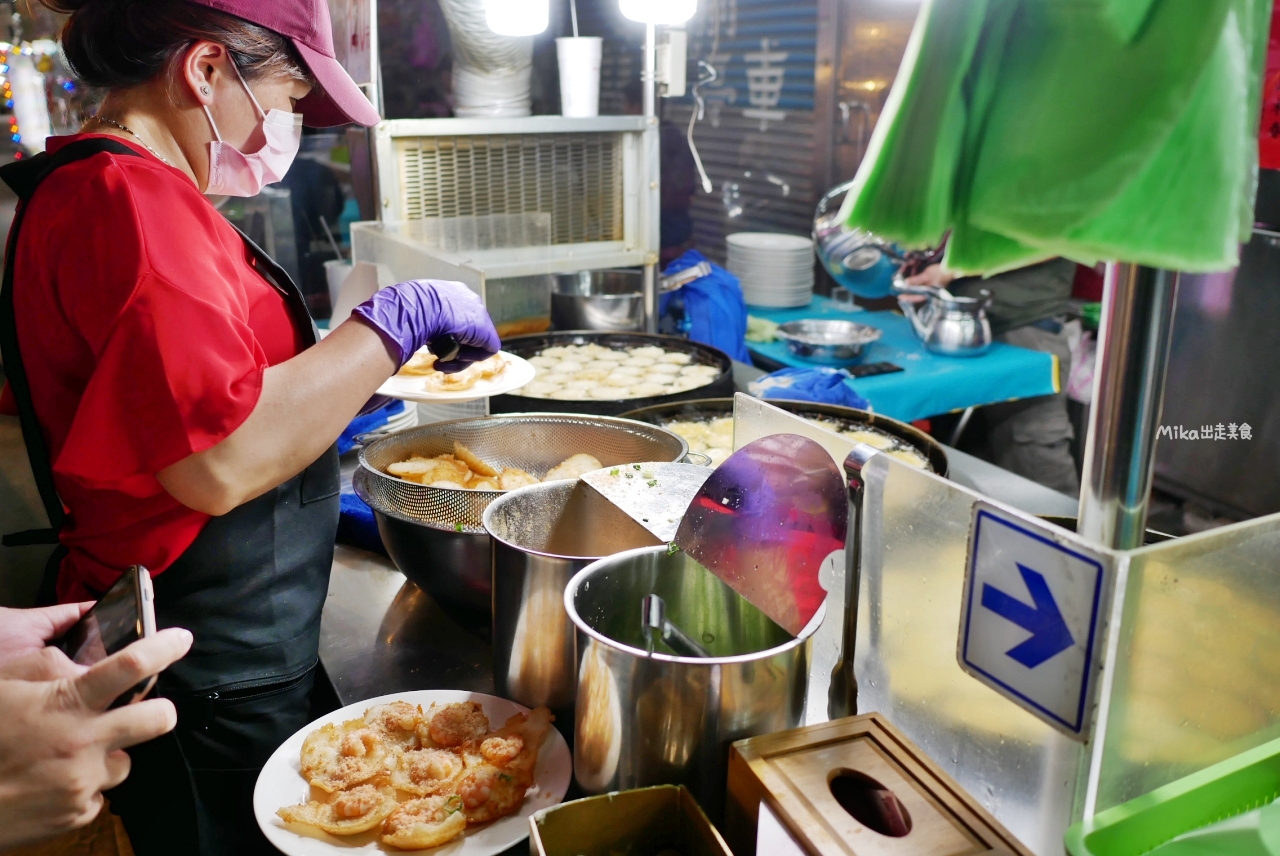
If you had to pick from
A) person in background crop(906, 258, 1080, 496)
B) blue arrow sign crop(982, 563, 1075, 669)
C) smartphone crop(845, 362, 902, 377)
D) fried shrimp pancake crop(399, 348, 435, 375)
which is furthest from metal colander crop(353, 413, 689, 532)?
person in background crop(906, 258, 1080, 496)

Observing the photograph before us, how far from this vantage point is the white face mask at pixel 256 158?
5.52 feet

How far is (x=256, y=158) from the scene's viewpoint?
1740 mm

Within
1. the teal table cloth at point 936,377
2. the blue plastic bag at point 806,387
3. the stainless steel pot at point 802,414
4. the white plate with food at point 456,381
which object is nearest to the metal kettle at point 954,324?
the teal table cloth at point 936,377

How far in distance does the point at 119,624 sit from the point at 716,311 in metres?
3.64

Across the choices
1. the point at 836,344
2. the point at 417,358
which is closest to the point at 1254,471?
the point at 836,344

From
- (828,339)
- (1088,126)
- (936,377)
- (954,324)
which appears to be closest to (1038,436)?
(954,324)

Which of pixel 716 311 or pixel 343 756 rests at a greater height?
pixel 716 311

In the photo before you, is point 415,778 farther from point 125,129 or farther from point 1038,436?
point 1038,436

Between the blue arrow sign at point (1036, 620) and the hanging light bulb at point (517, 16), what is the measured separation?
2688 mm

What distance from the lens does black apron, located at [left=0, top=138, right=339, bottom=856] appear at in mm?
1617

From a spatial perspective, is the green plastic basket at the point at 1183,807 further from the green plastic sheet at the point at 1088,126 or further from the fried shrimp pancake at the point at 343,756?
the fried shrimp pancake at the point at 343,756

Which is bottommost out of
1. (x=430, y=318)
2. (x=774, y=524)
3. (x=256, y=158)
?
(x=774, y=524)

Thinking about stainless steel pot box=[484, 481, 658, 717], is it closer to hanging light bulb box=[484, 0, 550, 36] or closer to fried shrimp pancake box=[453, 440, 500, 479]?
fried shrimp pancake box=[453, 440, 500, 479]

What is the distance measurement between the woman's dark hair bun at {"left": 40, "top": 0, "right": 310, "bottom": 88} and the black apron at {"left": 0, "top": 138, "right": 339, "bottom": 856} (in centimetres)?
32
